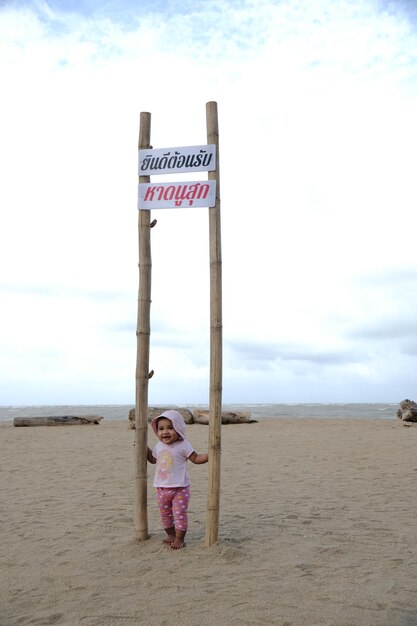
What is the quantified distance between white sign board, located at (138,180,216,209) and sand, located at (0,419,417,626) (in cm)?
326

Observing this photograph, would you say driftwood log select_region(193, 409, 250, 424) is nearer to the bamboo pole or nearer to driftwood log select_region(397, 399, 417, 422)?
driftwood log select_region(397, 399, 417, 422)

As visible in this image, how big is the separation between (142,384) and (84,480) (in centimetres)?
463

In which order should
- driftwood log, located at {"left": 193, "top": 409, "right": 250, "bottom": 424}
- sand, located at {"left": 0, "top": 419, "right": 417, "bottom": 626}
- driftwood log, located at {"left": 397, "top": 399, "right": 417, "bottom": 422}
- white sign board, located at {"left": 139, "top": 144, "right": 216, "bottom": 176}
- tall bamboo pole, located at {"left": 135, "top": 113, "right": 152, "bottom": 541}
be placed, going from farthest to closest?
1. driftwood log, located at {"left": 397, "top": 399, "right": 417, "bottom": 422}
2. driftwood log, located at {"left": 193, "top": 409, "right": 250, "bottom": 424}
3. white sign board, located at {"left": 139, "top": 144, "right": 216, "bottom": 176}
4. tall bamboo pole, located at {"left": 135, "top": 113, "right": 152, "bottom": 541}
5. sand, located at {"left": 0, "top": 419, "right": 417, "bottom": 626}

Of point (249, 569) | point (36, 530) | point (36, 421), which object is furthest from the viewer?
point (36, 421)

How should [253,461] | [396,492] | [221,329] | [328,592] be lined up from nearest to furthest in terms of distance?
[328,592] < [221,329] < [396,492] < [253,461]

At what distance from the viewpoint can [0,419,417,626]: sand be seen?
4.26m

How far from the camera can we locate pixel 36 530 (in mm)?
6531

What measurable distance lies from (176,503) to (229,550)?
2.10 ft

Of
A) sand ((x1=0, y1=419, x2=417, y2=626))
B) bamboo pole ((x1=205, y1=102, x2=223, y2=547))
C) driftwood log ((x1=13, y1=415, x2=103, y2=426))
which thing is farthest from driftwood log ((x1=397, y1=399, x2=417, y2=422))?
bamboo pole ((x1=205, y1=102, x2=223, y2=547))

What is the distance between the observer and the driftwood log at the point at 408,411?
69.2 ft

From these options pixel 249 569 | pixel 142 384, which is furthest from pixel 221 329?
pixel 249 569

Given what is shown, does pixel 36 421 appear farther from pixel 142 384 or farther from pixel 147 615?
pixel 147 615

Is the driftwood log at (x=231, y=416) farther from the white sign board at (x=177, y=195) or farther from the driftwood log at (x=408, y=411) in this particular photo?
the white sign board at (x=177, y=195)

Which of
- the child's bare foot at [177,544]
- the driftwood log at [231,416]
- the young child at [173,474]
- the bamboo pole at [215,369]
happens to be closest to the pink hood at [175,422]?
the young child at [173,474]
